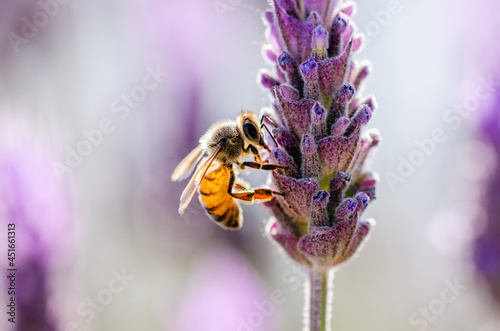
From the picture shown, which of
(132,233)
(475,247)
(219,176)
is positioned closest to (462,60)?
(475,247)

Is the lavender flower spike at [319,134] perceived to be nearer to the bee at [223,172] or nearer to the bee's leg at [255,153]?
the bee's leg at [255,153]

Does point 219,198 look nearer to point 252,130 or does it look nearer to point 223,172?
point 223,172

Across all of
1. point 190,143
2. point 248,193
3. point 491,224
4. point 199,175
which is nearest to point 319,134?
point 248,193

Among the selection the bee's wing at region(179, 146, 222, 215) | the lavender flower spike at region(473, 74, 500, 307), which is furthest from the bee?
the lavender flower spike at region(473, 74, 500, 307)

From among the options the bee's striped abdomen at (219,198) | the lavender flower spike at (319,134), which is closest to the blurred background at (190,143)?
the bee's striped abdomen at (219,198)

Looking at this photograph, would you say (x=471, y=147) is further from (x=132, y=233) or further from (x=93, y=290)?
(x=93, y=290)
